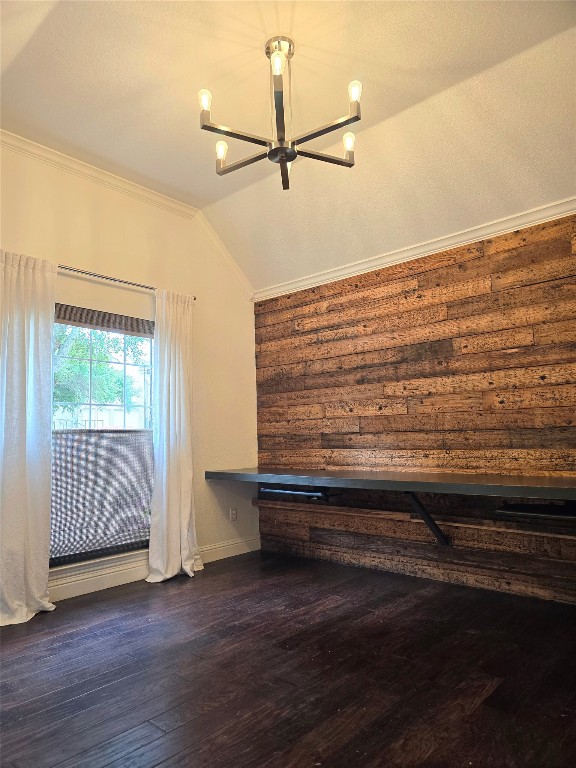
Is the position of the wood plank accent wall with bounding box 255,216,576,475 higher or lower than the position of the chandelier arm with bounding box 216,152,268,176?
lower

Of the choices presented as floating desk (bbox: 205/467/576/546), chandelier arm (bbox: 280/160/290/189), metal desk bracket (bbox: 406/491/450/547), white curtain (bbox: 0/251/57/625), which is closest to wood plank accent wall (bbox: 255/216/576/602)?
metal desk bracket (bbox: 406/491/450/547)

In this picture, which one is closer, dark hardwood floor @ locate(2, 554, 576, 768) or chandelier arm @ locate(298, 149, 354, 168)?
dark hardwood floor @ locate(2, 554, 576, 768)

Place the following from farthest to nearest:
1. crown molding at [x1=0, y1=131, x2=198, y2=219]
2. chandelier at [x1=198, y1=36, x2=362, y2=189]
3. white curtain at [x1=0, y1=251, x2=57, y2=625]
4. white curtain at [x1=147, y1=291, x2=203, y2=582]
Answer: white curtain at [x1=147, y1=291, x2=203, y2=582] → crown molding at [x1=0, y1=131, x2=198, y2=219] → white curtain at [x1=0, y1=251, x2=57, y2=625] → chandelier at [x1=198, y1=36, x2=362, y2=189]

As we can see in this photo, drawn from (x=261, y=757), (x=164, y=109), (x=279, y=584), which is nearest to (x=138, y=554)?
(x=279, y=584)

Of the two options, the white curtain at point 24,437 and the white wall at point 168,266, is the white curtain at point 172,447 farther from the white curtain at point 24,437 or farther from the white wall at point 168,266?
the white curtain at point 24,437

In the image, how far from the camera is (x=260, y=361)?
4891mm

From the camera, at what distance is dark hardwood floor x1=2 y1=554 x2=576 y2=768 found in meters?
1.74

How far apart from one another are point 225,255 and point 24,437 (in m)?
2.40

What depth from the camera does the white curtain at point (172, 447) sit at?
12.7 ft

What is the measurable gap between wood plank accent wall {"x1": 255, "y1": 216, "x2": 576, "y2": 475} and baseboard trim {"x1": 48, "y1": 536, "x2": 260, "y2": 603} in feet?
4.75

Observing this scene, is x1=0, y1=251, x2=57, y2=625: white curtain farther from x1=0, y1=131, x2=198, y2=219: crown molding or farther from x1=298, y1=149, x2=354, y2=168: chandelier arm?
x1=298, y1=149, x2=354, y2=168: chandelier arm

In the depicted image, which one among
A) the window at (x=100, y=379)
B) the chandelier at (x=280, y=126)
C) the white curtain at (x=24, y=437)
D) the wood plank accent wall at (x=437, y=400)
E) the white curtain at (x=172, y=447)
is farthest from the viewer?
the white curtain at (x=172, y=447)

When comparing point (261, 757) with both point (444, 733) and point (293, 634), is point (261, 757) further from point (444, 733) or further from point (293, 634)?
point (293, 634)

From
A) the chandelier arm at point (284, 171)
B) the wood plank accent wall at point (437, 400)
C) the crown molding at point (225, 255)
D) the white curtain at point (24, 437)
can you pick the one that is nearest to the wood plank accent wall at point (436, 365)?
the wood plank accent wall at point (437, 400)
